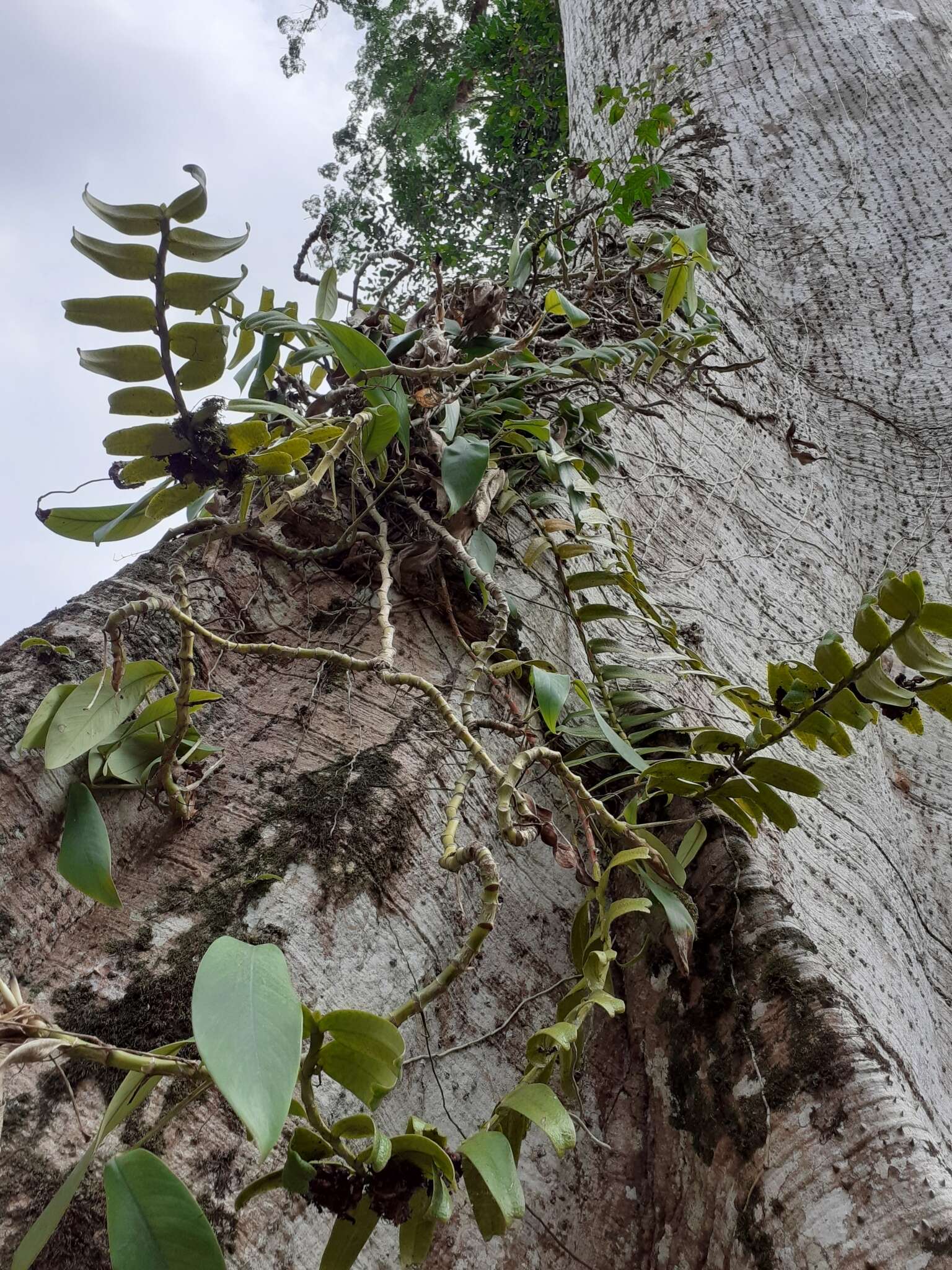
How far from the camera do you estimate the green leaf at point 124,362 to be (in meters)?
0.70

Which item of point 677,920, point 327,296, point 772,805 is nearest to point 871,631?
point 772,805

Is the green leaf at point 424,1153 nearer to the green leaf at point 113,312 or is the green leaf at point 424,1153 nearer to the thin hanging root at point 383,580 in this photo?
the thin hanging root at point 383,580

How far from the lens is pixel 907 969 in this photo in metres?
0.92

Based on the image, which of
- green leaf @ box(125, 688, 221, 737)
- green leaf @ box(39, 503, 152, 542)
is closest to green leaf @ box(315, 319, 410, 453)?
green leaf @ box(39, 503, 152, 542)

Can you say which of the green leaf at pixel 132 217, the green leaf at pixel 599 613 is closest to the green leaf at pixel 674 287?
the green leaf at pixel 599 613

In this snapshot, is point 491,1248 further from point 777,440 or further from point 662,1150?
point 777,440

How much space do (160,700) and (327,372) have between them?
1.77 ft

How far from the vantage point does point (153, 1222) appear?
Answer: 37cm

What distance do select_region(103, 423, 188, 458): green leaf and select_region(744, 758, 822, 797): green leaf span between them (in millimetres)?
537

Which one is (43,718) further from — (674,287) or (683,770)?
(674,287)

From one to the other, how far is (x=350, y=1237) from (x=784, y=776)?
1.44 ft

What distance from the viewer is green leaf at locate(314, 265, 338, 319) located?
3.36 ft

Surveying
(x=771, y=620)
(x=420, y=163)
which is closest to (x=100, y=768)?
(x=771, y=620)

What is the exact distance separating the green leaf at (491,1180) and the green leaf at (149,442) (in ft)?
1.84
